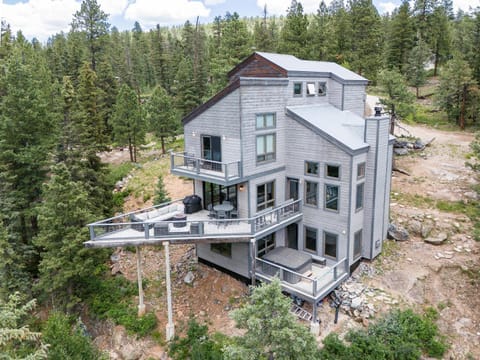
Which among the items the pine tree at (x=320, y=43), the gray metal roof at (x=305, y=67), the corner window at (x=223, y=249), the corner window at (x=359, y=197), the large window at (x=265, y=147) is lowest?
the corner window at (x=223, y=249)

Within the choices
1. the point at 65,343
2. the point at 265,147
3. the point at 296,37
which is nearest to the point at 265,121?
the point at 265,147

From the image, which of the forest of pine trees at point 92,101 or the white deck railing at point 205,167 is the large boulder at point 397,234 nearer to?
the white deck railing at point 205,167

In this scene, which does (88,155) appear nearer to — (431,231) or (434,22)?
(431,231)

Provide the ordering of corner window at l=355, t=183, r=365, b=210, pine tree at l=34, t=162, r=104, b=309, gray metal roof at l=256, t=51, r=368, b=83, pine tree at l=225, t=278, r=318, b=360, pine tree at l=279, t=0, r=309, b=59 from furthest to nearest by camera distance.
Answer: pine tree at l=279, t=0, r=309, b=59 < gray metal roof at l=256, t=51, r=368, b=83 < pine tree at l=34, t=162, r=104, b=309 < corner window at l=355, t=183, r=365, b=210 < pine tree at l=225, t=278, r=318, b=360

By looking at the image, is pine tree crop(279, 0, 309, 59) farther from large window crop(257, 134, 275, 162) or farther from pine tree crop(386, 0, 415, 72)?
large window crop(257, 134, 275, 162)

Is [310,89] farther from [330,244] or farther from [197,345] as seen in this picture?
[197,345]

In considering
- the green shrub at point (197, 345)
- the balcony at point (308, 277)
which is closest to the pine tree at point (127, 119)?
the balcony at point (308, 277)

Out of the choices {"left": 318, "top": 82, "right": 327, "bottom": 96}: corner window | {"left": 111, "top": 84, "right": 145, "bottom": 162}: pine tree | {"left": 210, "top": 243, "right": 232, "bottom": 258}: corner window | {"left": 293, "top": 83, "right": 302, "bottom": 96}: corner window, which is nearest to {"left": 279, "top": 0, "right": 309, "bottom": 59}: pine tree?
{"left": 111, "top": 84, "right": 145, "bottom": 162}: pine tree
